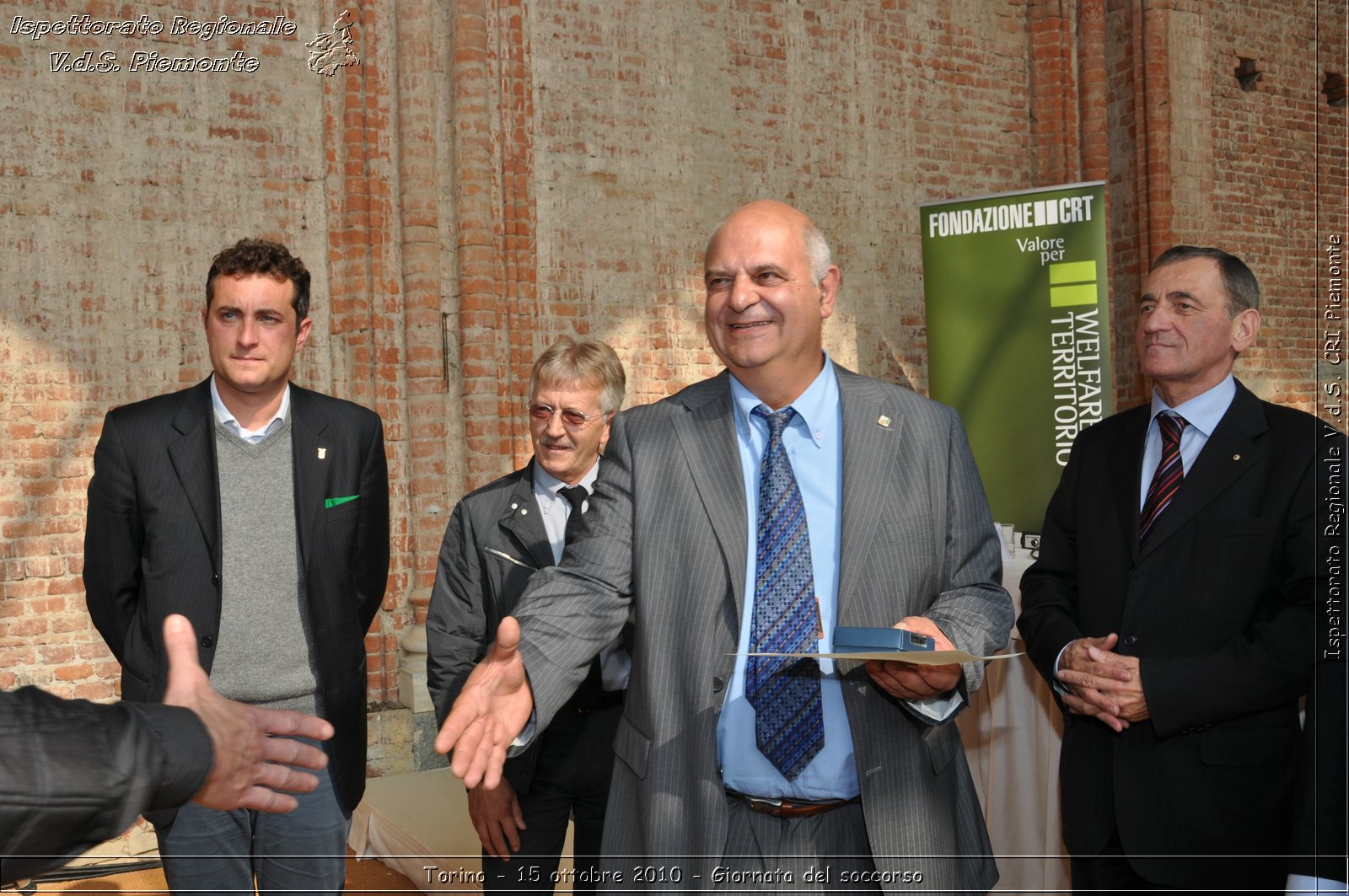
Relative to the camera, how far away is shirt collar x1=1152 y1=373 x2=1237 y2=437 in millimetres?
2879

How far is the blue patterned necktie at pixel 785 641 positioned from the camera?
2113mm

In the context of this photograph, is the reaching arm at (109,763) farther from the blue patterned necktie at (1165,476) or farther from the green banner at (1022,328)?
the green banner at (1022,328)

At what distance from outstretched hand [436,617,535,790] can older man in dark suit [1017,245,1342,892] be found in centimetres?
151

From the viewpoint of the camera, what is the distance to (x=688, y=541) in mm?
2230

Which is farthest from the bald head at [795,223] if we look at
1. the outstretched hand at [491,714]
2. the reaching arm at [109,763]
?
the reaching arm at [109,763]

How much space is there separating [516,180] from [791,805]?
491 centimetres

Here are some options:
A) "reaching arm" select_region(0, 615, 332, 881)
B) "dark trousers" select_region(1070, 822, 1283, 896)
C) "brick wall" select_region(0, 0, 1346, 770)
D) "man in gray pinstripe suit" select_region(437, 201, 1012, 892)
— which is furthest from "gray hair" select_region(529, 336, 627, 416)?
"brick wall" select_region(0, 0, 1346, 770)

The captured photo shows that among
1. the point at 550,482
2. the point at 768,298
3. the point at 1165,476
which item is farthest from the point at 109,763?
the point at 1165,476

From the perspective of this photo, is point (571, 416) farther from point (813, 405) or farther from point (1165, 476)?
point (1165, 476)

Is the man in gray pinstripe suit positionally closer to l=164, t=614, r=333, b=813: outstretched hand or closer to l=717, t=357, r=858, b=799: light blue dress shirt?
l=717, t=357, r=858, b=799: light blue dress shirt

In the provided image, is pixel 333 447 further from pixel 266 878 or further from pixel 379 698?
pixel 379 698

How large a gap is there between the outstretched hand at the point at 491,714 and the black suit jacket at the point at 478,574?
1.08m

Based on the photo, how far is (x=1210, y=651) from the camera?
2.67m

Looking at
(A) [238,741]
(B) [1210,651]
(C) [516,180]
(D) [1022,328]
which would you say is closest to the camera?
(A) [238,741]
